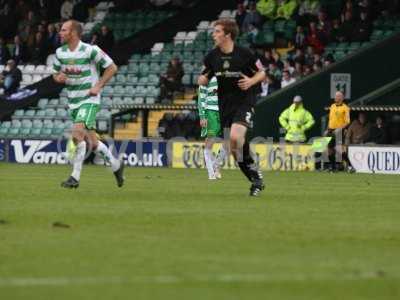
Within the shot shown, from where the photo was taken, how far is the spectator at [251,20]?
35.7 meters

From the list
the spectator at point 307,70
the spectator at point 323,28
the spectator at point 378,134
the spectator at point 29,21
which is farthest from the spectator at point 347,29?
the spectator at point 29,21

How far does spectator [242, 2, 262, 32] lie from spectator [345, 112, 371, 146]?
5.74 m

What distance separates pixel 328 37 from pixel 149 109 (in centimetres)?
482

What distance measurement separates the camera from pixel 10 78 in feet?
126

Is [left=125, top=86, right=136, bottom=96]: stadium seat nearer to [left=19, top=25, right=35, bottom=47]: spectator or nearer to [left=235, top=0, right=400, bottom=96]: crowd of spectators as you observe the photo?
[left=235, top=0, right=400, bottom=96]: crowd of spectators

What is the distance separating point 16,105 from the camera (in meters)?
38.5

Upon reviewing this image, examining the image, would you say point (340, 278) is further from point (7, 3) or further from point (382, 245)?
point (7, 3)

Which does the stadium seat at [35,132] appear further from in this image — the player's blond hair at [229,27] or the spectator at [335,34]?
the player's blond hair at [229,27]

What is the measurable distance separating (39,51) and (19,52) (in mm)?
703

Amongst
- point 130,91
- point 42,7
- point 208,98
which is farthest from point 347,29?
point 42,7

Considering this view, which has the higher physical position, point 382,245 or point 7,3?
point 7,3

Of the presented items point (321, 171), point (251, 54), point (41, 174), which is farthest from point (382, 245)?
point (321, 171)

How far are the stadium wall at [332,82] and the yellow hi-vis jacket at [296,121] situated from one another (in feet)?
3.60

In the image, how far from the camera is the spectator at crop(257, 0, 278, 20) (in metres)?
36.0
